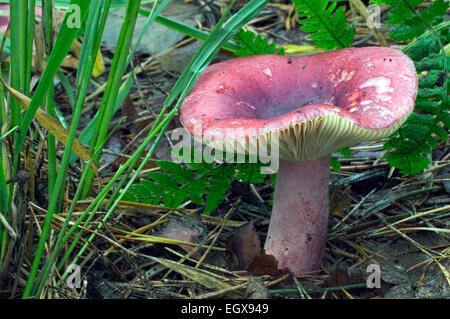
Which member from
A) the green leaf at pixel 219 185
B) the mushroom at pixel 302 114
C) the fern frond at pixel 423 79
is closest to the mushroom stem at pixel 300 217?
the mushroom at pixel 302 114

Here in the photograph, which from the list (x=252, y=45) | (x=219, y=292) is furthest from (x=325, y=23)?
(x=219, y=292)

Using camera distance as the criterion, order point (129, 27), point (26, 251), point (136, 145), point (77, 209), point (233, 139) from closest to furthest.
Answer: point (233, 139) < point (129, 27) < point (26, 251) < point (77, 209) < point (136, 145)

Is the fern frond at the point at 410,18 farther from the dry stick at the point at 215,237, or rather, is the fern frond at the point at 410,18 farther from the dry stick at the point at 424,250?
the dry stick at the point at 215,237

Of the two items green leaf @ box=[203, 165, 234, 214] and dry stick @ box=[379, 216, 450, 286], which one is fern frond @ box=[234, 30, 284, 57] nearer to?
green leaf @ box=[203, 165, 234, 214]

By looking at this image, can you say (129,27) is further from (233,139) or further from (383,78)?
(383,78)

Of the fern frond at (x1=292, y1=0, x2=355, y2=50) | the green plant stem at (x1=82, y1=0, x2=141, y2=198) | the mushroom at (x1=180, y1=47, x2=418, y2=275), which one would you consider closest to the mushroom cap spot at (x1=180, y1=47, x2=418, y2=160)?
the mushroom at (x1=180, y1=47, x2=418, y2=275)

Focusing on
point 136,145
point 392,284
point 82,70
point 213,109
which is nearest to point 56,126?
point 82,70
